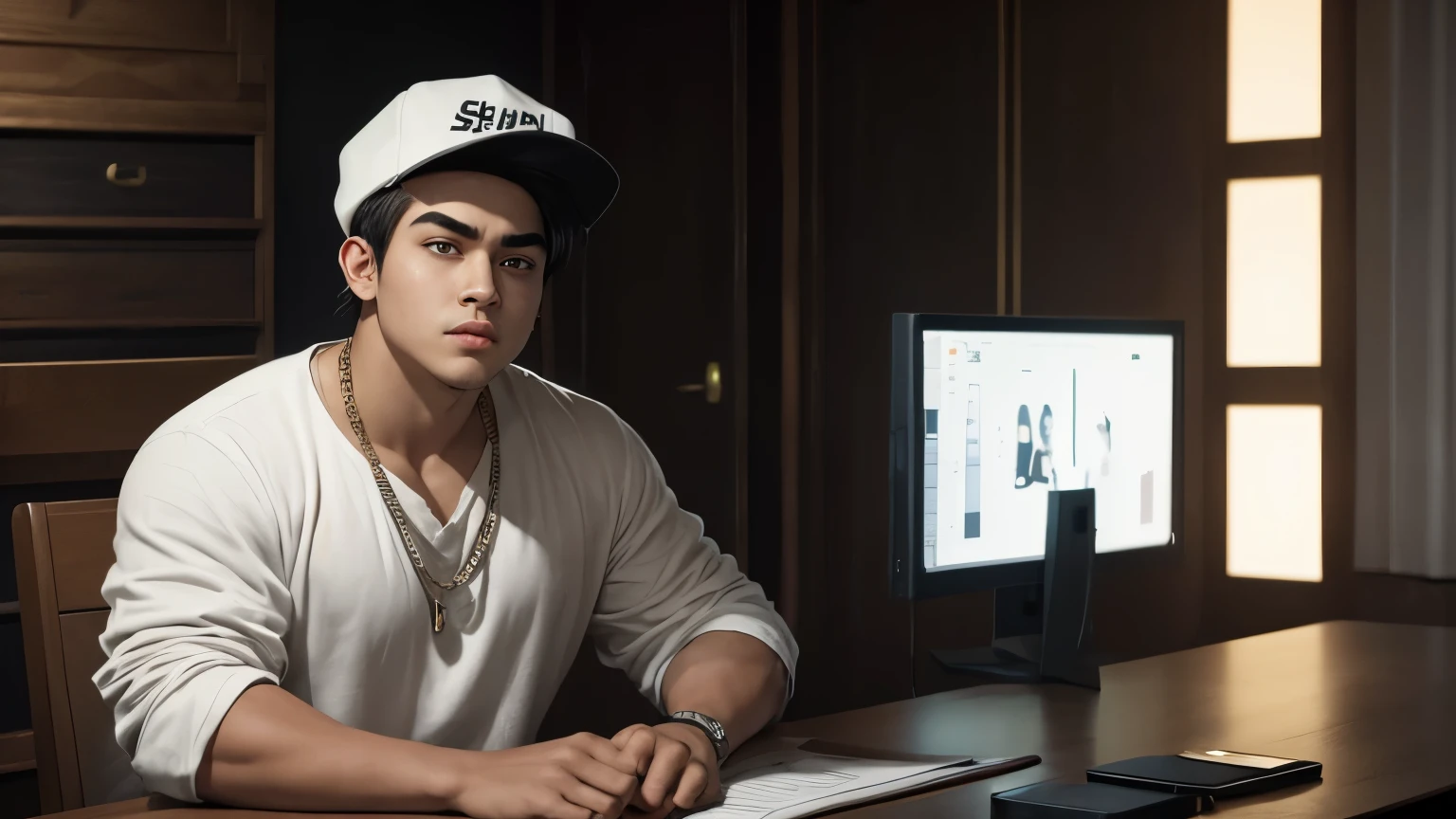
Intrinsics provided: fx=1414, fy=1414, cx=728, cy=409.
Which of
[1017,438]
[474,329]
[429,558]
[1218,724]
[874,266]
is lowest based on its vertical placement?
[1218,724]

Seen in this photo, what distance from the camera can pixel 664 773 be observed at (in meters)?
1.13

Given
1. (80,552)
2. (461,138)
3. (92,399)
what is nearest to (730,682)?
(461,138)

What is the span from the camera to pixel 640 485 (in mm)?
1610

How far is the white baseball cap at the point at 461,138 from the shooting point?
136 cm

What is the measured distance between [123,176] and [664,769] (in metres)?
2.20

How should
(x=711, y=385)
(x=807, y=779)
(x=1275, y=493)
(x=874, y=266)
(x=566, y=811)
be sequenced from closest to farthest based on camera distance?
1. (x=566, y=811)
2. (x=807, y=779)
3. (x=1275, y=493)
4. (x=874, y=266)
5. (x=711, y=385)

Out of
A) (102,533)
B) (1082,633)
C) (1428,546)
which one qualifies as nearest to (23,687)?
(102,533)

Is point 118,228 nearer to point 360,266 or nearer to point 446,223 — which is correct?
point 360,266

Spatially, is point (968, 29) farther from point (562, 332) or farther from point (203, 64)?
point (203, 64)

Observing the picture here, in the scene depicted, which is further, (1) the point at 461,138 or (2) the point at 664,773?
(1) the point at 461,138

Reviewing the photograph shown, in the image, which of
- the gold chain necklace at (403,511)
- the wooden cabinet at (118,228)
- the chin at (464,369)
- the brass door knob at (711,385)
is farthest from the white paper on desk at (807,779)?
the brass door knob at (711,385)

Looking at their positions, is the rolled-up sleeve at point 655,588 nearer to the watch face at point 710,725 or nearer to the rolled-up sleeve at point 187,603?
the watch face at point 710,725

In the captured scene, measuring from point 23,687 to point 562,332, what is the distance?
4.78 ft

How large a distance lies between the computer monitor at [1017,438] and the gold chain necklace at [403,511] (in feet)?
1.64
